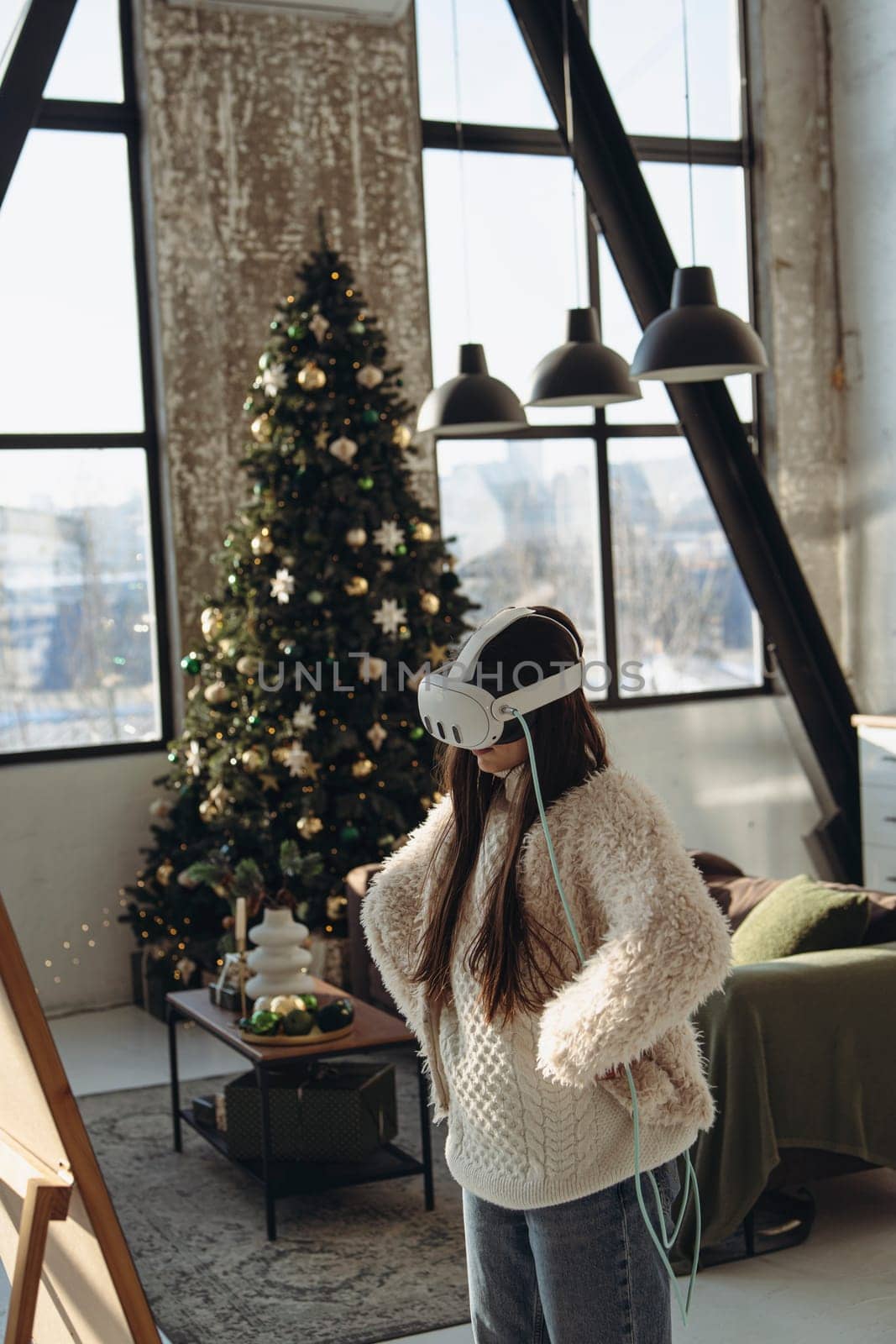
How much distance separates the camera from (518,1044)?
192cm

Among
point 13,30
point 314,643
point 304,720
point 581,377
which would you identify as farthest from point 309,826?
point 13,30

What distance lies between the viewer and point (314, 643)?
19.8 ft

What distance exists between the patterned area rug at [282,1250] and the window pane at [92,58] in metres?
4.65

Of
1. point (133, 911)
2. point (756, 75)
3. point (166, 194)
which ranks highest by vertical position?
point (756, 75)

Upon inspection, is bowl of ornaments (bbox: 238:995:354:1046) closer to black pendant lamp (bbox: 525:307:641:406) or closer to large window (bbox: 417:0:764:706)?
black pendant lamp (bbox: 525:307:641:406)

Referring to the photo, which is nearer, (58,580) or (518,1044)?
(518,1044)

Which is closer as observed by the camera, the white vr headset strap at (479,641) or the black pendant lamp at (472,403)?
the white vr headset strap at (479,641)

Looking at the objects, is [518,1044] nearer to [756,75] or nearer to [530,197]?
[530,197]

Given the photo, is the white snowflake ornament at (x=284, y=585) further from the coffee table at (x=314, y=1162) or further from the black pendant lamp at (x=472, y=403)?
the coffee table at (x=314, y=1162)

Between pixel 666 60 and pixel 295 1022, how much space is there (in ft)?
19.9

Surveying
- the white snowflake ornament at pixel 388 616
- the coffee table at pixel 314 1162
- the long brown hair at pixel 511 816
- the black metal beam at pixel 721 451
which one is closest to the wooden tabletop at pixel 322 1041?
the coffee table at pixel 314 1162

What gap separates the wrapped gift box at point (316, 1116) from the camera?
4.12m

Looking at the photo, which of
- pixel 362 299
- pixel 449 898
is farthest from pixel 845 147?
pixel 449 898

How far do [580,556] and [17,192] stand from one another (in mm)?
3314
